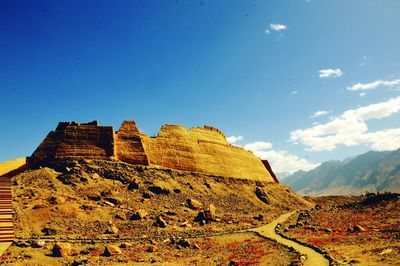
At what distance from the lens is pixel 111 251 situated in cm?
2700

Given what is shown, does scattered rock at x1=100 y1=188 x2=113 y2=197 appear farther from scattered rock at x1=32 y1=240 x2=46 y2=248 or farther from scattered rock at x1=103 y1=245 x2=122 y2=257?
scattered rock at x1=103 y1=245 x2=122 y2=257

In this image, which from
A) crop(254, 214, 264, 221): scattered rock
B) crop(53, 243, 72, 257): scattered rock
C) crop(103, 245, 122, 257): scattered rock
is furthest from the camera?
crop(254, 214, 264, 221): scattered rock

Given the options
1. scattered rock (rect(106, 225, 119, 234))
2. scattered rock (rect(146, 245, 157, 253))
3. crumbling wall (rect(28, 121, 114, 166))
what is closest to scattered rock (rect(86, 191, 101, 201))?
scattered rock (rect(106, 225, 119, 234))

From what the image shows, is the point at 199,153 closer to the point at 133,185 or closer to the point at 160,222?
the point at 133,185

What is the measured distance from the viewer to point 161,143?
53812mm

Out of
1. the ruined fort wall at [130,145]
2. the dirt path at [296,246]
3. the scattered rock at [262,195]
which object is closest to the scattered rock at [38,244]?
the dirt path at [296,246]

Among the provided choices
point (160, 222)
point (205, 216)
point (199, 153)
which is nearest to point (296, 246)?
point (205, 216)

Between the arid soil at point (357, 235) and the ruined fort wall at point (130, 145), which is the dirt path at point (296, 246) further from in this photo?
the ruined fort wall at point (130, 145)

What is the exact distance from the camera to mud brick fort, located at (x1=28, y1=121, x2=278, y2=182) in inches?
1781

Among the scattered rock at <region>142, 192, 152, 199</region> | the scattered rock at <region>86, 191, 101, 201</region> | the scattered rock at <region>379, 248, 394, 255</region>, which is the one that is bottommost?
the scattered rock at <region>379, 248, 394, 255</region>

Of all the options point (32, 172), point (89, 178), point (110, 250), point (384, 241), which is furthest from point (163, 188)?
point (384, 241)

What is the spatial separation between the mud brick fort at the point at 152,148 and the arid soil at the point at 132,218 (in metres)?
1.96

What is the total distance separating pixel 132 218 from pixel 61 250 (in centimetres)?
1086

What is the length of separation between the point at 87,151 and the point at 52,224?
1505 cm
